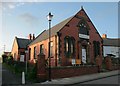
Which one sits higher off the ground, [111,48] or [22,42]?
[22,42]

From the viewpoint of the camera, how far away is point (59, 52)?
2712 cm

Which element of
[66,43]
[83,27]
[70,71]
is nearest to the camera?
[70,71]

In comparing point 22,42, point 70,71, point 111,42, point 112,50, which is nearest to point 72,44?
point 70,71

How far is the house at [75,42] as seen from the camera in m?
27.4

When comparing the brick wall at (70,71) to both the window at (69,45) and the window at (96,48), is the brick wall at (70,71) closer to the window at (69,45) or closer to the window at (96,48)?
the window at (69,45)

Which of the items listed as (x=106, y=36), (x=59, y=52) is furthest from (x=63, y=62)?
(x=106, y=36)

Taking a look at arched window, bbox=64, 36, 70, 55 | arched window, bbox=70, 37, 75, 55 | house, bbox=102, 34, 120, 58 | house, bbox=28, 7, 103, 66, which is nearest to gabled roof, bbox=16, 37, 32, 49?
house, bbox=28, 7, 103, 66

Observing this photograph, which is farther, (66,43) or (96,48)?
(96,48)

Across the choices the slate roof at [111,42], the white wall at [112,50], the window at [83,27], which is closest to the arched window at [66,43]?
the window at [83,27]

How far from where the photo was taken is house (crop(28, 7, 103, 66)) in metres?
27.4

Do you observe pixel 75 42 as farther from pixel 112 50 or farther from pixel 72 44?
pixel 112 50

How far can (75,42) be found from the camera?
29234mm

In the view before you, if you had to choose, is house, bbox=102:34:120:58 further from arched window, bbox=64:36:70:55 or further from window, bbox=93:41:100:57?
arched window, bbox=64:36:70:55

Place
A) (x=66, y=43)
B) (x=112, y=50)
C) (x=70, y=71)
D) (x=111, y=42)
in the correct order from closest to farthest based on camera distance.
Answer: (x=70, y=71) → (x=66, y=43) → (x=112, y=50) → (x=111, y=42)
